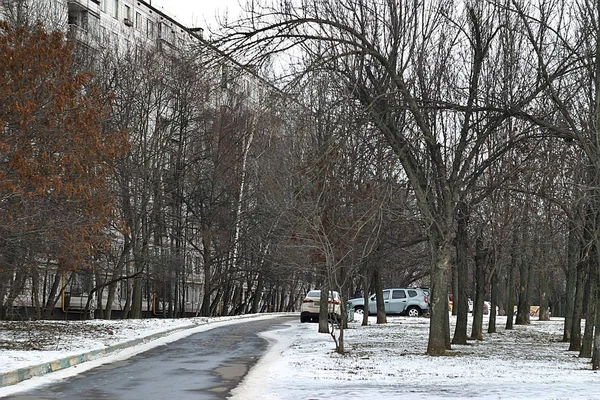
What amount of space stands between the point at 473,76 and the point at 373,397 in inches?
426

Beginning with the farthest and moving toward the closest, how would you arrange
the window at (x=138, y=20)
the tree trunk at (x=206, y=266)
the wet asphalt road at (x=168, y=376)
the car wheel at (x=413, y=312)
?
the window at (x=138, y=20), the car wheel at (x=413, y=312), the tree trunk at (x=206, y=266), the wet asphalt road at (x=168, y=376)

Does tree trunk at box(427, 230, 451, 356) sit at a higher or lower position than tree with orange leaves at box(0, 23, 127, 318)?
lower

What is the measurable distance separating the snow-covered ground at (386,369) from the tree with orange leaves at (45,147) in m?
2.92

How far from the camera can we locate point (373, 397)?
12.1 m

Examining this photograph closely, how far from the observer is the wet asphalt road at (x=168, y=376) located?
12498 millimetres

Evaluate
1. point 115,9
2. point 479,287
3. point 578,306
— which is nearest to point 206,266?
point 115,9

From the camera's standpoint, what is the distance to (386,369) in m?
16.5

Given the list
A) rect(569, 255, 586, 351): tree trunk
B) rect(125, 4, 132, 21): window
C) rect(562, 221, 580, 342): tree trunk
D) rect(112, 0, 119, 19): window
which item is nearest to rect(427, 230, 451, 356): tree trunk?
rect(569, 255, 586, 351): tree trunk

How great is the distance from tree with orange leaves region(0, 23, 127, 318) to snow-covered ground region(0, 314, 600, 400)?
115 inches

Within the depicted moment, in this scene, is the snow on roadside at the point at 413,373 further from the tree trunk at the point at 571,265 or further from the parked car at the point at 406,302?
the parked car at the point at 406,302

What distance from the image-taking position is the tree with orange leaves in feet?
63.7

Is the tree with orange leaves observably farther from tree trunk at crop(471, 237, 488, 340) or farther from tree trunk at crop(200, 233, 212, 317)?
tree trunk at crop(200, 233, 212, 317)

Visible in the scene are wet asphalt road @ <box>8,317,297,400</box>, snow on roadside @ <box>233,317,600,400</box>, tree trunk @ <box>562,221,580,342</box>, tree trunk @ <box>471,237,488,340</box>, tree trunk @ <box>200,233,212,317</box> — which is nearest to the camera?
wet asphalt road @ <box>8,317,297,400</box>

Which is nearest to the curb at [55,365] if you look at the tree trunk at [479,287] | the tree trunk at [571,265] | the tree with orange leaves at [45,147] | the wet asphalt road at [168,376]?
the wet asphalt road at [168,376]
